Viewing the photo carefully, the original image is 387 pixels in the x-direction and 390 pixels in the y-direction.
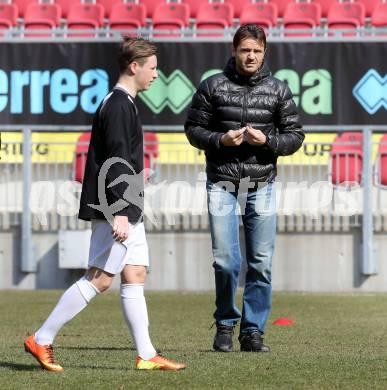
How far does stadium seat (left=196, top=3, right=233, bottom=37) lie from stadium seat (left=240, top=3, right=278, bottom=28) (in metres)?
0.23

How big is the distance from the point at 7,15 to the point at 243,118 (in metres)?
12.4

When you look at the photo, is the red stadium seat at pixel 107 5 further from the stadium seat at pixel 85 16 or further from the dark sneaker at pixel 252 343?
the dark sneaker at pixel 252 343

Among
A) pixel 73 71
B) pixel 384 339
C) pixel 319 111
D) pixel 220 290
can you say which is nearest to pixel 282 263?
pixel 319 111

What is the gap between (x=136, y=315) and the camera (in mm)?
6367

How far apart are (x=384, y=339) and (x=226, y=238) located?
1821 mm

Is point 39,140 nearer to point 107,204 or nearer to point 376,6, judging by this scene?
point 376,6

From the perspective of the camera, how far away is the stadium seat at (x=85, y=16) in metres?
19.1

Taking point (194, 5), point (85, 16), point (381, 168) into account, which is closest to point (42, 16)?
point (85, 16)

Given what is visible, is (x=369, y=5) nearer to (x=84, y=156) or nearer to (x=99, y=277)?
(x=84, y=156)

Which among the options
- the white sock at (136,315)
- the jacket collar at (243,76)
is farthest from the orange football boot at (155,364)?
the jacket collar at (243,76)

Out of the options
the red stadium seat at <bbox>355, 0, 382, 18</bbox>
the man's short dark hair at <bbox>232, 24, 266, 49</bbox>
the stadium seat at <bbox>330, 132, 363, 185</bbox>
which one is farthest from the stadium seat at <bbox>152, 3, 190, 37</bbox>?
the man's short dark hair at <bbox>232, 24, 266, 49</bbox>

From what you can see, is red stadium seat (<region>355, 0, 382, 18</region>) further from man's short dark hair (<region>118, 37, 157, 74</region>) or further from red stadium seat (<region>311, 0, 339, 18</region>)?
man's short dark hair (<region>118, 37, 157, 74</region>)

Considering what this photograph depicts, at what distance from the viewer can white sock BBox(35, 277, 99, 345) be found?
632 cm

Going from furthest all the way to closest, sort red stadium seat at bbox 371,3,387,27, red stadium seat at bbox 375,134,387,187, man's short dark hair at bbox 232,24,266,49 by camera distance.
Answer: red stadium seat at bbox 371,3,387,27, red stadium seat at bbox 375,134,387,187, man's short dark hair at bbox 232,24,266,49
